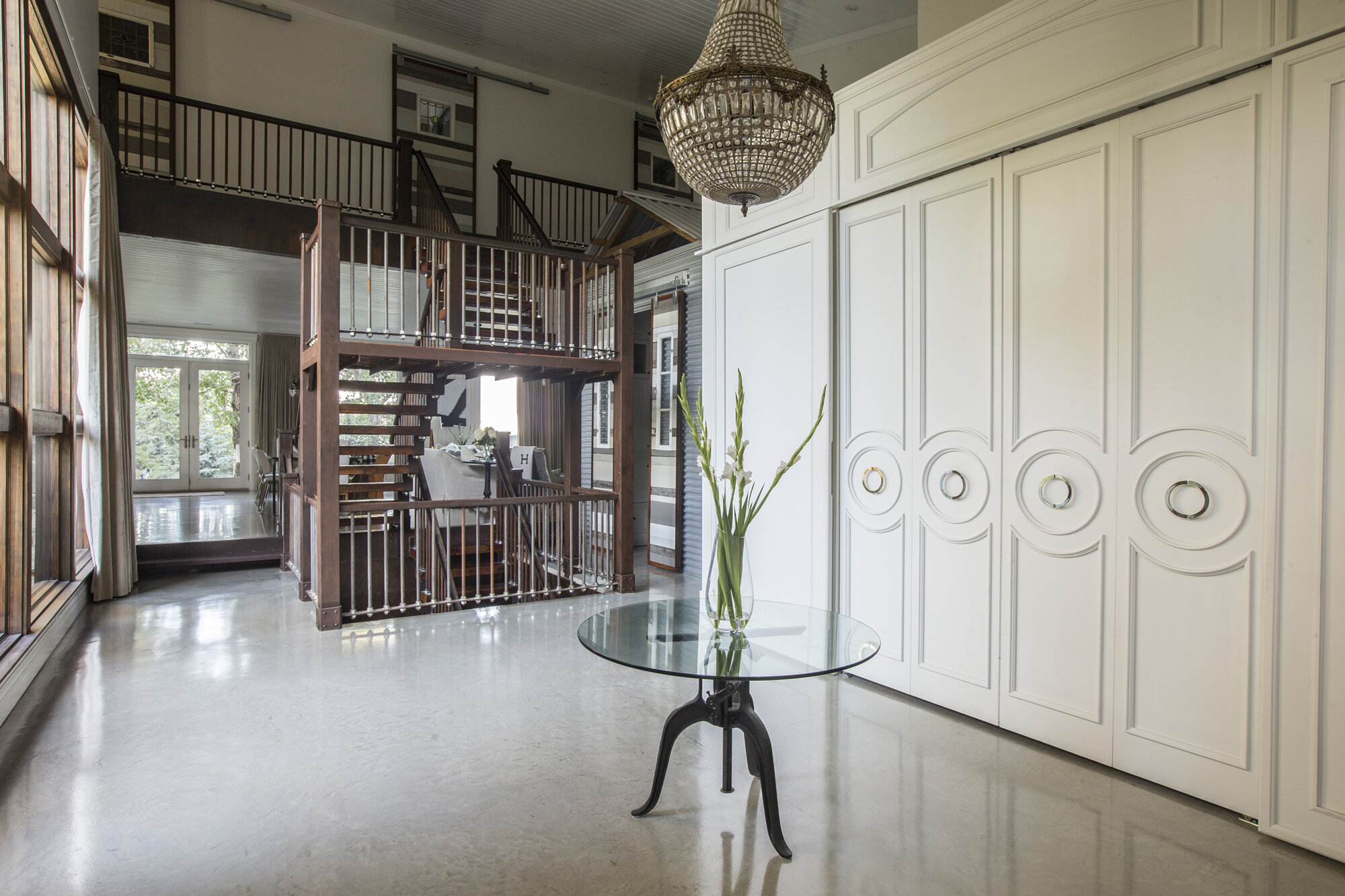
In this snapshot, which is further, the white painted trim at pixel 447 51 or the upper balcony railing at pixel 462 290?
the white painted trim at pixel 447 51

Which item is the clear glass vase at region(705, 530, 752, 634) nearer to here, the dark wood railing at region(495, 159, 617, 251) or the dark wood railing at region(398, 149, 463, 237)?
the dark wood railing at region(398, 149, 463, 237)

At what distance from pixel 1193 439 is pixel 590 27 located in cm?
809

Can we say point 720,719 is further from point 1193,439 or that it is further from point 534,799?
point 1193,439

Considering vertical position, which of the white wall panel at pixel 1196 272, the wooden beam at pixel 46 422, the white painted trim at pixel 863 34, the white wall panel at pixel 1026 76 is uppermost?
the white painted trim at pixel 863 34

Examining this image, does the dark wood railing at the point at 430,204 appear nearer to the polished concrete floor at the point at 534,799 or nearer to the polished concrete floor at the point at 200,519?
the polished concrete floor at the point at 200,519

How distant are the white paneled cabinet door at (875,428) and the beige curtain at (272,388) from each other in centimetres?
1189

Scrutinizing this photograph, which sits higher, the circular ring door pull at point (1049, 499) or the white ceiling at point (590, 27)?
the white ceiling at point (590, 27)

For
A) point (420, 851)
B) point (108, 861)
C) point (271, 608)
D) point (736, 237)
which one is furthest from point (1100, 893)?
point (271, 608)

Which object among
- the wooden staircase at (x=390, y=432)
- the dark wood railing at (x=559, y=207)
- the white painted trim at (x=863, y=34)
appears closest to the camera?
the wooden staircase at (x=390, y=432)

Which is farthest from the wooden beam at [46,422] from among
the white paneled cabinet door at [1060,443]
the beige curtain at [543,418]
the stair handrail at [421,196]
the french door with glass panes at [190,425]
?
the french door with glass panes at [190,425]

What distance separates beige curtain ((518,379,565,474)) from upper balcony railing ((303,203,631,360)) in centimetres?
184

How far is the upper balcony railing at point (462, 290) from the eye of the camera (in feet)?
15.8

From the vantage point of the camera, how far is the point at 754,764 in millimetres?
2604

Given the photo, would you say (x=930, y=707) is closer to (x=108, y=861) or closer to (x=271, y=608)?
(x=108, y=861)
